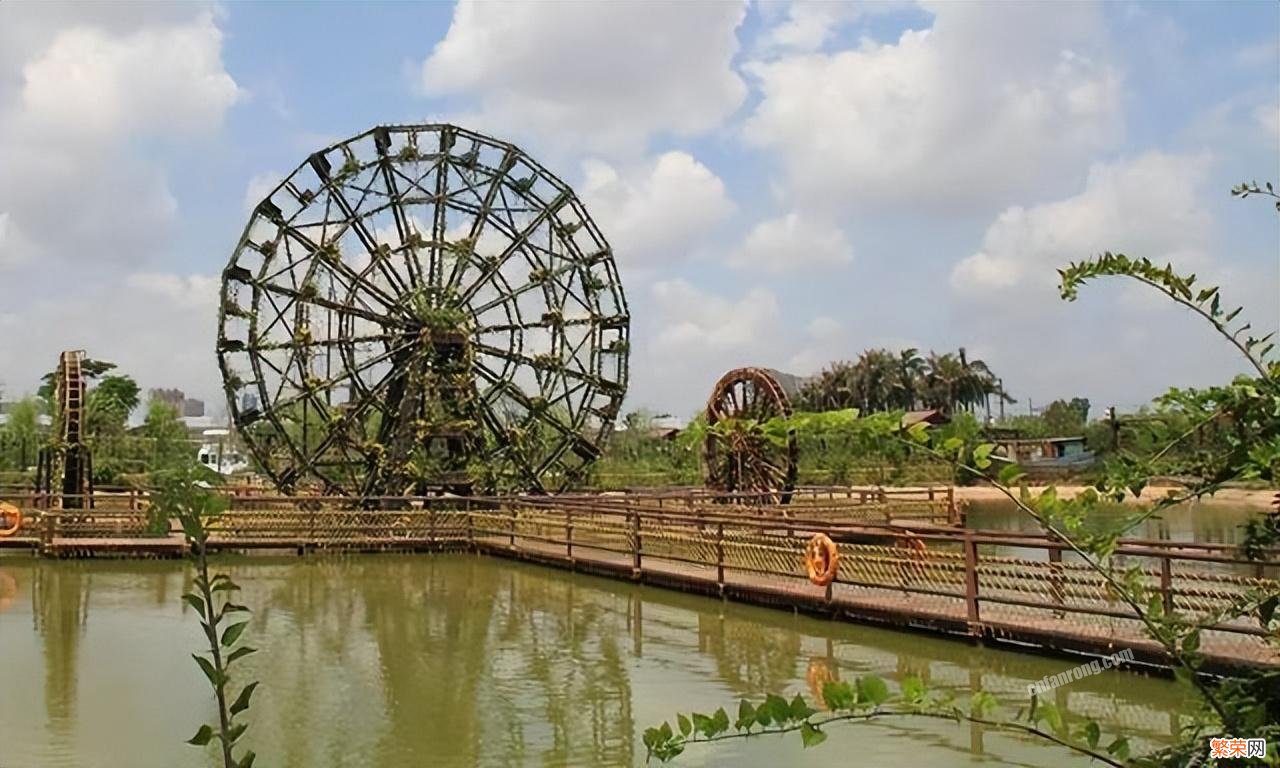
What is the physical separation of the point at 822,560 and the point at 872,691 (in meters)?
8.57

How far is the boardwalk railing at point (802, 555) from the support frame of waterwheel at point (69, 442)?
295 centimetres

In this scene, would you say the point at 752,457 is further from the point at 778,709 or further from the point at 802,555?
the point at 778,709

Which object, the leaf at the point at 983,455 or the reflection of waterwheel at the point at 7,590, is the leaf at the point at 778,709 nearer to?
the leaf at the point at 983,455

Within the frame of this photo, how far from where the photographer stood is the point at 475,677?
7.99 m

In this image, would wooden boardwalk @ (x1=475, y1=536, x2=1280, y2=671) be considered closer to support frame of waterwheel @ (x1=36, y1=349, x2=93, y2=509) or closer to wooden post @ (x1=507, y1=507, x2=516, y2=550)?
wooden post @ (x1=507, y1=507, x2=516, y2=550)

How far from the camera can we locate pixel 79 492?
62.3ft

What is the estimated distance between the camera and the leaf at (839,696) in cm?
173

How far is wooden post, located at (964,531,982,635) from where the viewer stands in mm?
8633

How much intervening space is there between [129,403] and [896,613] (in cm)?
4179

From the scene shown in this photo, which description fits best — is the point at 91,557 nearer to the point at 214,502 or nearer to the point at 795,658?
the point at 795,658

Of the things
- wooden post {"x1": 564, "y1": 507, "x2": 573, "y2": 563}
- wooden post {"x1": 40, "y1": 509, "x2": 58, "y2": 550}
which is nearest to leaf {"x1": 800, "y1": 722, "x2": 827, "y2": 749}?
wooden post {"x1": 564, "y1": 507, "x2": 573, "y2": 563}

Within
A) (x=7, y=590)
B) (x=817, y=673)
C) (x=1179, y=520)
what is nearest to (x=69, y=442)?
(x=7, y=590)

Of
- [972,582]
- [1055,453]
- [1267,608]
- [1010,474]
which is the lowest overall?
[972,582]

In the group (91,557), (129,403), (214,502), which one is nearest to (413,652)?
(214,502)
